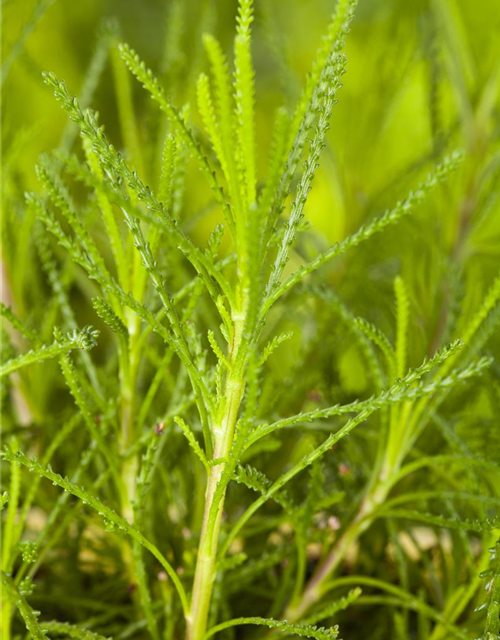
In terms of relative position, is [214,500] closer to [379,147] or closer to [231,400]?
[231,400]

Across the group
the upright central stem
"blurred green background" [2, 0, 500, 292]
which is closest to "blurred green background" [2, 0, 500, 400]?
"blurred green background" [2, 0, 500, 292]

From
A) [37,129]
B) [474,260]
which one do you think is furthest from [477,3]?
[37,129]

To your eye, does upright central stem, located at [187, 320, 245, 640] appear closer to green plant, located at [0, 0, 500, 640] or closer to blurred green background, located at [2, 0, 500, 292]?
green plant, located at [0, 0, 500, 640]

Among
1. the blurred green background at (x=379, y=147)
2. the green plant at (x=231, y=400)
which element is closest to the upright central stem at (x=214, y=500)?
the green plant at (x=231, y=400)

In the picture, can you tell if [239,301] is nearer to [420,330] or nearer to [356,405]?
[356,405]

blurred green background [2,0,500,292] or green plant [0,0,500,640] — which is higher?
blurred green background [2,0,500,292]

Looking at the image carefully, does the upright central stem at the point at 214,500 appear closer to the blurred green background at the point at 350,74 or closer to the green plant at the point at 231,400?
the green plant at the point at 231,400

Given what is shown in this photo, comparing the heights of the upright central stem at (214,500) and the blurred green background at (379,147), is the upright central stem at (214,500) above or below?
below
